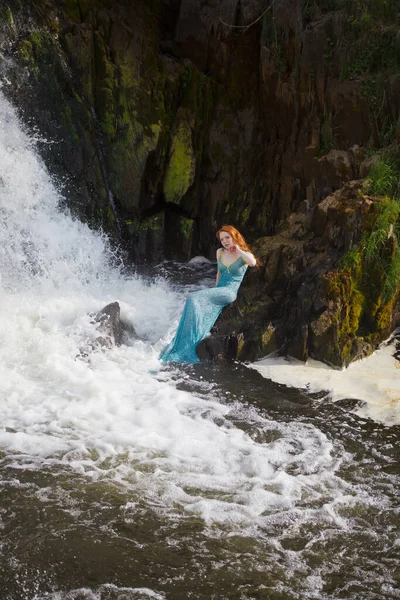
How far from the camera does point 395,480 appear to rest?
4.54 meters

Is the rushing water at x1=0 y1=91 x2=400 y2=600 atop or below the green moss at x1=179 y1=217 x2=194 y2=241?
below

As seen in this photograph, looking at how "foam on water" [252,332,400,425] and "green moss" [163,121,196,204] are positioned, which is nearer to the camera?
"foam on water" [252,332,400,425]

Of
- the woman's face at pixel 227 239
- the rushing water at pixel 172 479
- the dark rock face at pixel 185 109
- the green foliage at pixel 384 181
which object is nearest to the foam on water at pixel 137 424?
the rushing water at pixel 172 479

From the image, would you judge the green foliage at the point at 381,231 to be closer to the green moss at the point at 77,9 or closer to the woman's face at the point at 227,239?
the woman's face at the point at 227,239

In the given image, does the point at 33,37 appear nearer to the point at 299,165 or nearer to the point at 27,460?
the point at 299,165

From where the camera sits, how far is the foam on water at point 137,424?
4320mm

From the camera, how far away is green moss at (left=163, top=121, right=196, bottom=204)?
1063 centimetres

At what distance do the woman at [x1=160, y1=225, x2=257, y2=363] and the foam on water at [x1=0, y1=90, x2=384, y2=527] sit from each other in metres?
0.31

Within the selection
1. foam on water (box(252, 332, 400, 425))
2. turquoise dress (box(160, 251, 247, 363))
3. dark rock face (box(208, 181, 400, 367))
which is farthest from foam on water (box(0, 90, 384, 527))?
dark rock face (box(208, 181, 400, 367))

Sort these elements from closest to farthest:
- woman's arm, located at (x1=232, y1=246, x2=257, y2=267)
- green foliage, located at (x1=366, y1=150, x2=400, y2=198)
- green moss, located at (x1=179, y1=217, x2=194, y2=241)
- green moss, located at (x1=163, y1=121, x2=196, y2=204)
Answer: woman's arm, located at (x1=232, y1=246, x2=257, y2=267), green foliage, located at (x1=366, y1=150, x2=400, y2=198), green moss, located at (x1=163, y1=121, x2=196, y2=204), green moss, located at (x1=179, y1=217, x2=194, y2=241)

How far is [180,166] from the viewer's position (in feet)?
34.9

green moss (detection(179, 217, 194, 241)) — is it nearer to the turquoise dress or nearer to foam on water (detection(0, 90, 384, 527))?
foam on water (detection(0, 90, 384, 527))

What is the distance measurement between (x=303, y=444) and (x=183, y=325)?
223 centimetres

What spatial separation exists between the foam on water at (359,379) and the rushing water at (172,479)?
6.0 inches
